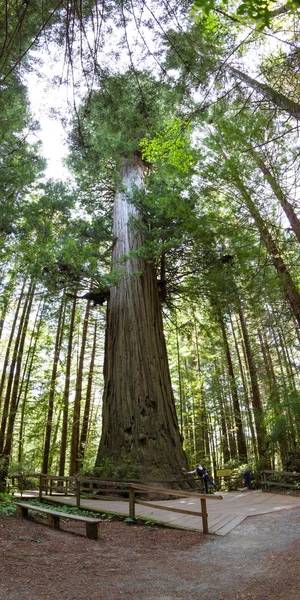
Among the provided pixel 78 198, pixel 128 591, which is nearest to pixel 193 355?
pixel 78 198

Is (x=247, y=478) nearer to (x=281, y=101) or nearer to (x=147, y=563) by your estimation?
(x=147, y=563)

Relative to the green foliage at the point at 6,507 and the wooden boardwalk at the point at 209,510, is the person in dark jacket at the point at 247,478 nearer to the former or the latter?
the wooden boardwalk at the point at 209,510

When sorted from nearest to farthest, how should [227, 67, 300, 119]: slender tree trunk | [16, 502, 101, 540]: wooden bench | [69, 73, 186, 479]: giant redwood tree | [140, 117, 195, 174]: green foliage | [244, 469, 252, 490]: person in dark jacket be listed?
[227, 67, 300, 119]: slender tree trunk, [140, 117, 195, 174]: green foliage, [16, 502, 101, 540]: wooden bench, [69, 73, 186, 479]: giant redwood tree, [244, 469, 252, 490]: person in dark jacket

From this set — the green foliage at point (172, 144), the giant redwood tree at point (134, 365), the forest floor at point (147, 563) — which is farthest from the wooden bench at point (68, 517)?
the green foliage at point (172, 144)

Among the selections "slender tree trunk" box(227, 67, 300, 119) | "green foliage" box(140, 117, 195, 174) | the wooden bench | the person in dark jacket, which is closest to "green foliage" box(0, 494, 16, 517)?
the wooden bench

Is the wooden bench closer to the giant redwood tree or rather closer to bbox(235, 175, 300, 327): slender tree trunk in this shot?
the giant redwood tree

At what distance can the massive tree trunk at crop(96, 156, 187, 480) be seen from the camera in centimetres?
773

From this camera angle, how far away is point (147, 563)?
401 cm

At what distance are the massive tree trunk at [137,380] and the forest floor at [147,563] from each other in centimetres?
219

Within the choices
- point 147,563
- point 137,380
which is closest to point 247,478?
point 137,380

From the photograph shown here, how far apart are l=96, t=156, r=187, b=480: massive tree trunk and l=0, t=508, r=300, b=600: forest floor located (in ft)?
7.18

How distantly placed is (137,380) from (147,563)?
452 cm

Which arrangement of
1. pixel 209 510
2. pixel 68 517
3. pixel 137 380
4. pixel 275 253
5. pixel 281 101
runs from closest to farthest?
1. pixel 281 101
2. pixel 68 517
3. pixel 209 510
4. pixel 275 253
5. pixel 137 380

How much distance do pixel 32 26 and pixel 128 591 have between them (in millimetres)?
5446
